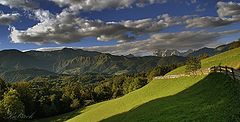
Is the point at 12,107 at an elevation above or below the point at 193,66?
below

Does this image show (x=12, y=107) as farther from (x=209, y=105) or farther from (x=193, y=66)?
(x=209, y=105)

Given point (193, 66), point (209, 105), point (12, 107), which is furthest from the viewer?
point (12, 107)

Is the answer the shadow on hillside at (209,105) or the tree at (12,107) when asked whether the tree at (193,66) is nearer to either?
the shadow on hillside at (209,105)

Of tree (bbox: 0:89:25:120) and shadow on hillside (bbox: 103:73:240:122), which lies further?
tree (bbox: 0:89:25:120)

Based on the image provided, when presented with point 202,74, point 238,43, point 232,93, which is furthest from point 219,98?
point 238,43

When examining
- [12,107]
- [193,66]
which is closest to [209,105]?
[193,66]

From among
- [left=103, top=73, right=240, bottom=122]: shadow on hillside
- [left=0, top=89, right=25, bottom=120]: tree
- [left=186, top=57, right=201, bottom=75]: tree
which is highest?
[left=186, top=57, right=201, bottom=75]: tree

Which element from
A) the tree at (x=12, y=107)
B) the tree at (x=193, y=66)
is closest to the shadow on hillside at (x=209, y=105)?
the tree at (x=193, y=66)

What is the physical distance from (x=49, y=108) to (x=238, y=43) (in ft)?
333

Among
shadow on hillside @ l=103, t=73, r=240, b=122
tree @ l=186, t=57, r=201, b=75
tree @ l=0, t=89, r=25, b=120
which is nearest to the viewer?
shadow on hillside @ l=103, t=73, r=240, b=122

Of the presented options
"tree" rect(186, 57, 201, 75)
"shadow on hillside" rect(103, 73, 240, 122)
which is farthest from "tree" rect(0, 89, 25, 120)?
"shadow on hillside" rect(103, 73, 240, 122)

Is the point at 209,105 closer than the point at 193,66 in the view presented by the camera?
Yes

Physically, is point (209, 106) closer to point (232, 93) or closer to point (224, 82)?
point (232, 93)

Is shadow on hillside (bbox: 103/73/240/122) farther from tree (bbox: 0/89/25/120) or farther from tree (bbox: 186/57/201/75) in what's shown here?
tree (bbox: 0/89/25/120)
